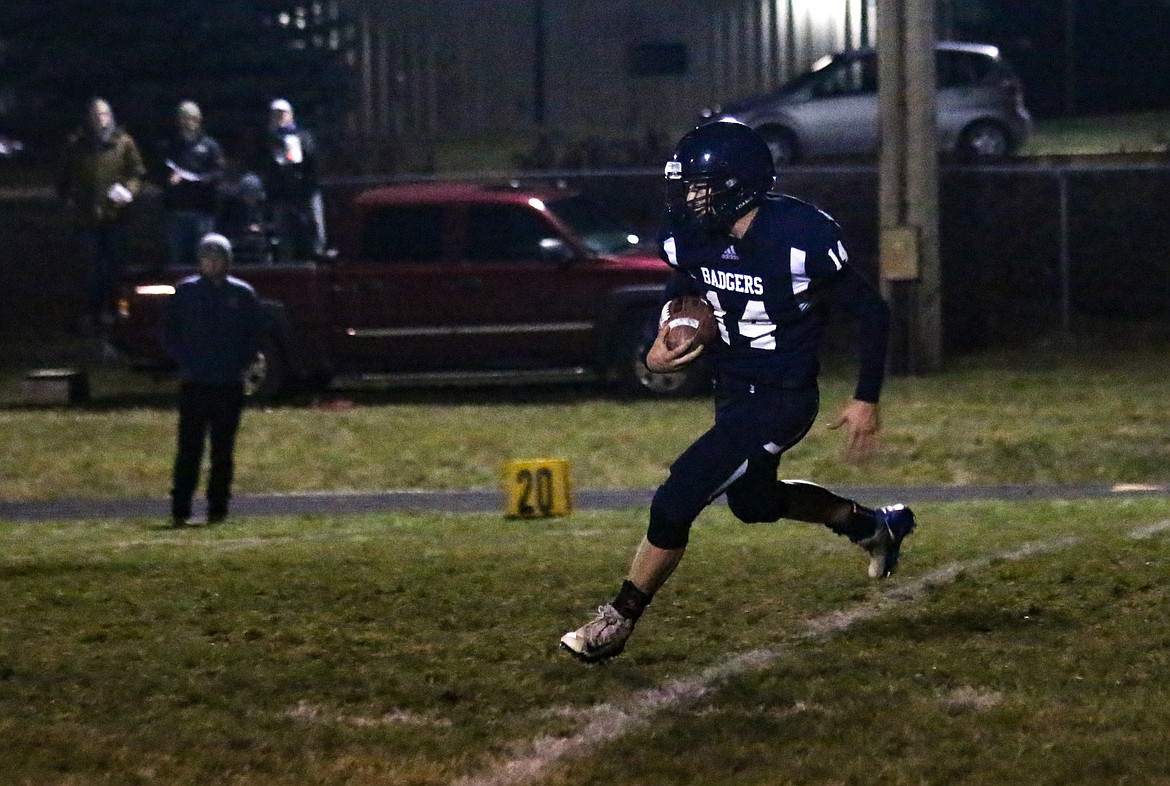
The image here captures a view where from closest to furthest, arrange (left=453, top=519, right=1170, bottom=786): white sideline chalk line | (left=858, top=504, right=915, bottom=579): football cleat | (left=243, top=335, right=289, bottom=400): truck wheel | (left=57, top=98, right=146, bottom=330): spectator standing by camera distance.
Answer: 1. (left=453, top=519, right=1170, bottom=786): white sideline chalk line
2. (left=858, top=504, right=915, bottom=579): football cleat
3. (left=243, top=335, right=289, bottom=400): truck wheel
4. (left=57, top=98, right=146, bottom=330): spectator standing

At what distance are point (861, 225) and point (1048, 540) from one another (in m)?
12.8

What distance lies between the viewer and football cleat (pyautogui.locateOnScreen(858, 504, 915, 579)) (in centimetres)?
756

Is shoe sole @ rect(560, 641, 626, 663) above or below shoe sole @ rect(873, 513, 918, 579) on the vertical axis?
below

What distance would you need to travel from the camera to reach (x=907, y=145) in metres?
17.6

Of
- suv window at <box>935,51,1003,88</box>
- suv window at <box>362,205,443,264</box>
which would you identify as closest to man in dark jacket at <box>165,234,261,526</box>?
suv window at <box>362,205,443,264</box>

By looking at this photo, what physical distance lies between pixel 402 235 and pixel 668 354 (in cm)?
1139

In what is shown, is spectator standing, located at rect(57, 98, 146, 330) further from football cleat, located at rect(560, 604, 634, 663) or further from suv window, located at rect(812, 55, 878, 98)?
football cleat, located at rect(560, 604, 634, 663)

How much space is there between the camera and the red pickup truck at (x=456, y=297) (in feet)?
Result: 57.5

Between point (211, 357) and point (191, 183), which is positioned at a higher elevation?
point (191, 183)

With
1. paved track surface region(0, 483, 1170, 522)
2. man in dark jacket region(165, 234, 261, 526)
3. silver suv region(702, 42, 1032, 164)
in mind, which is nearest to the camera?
man in dark jacket region(165, 234, 261, 526)

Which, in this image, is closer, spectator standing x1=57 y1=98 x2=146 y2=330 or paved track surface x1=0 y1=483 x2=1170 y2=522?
paved track surface x1=0 y1=483 x2=1170 y2=522

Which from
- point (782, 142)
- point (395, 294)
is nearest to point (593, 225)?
point (395, 294)

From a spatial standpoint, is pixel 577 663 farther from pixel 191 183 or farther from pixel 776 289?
pixel 191 183

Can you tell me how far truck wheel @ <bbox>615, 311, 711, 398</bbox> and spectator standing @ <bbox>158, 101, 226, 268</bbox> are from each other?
403 cm
